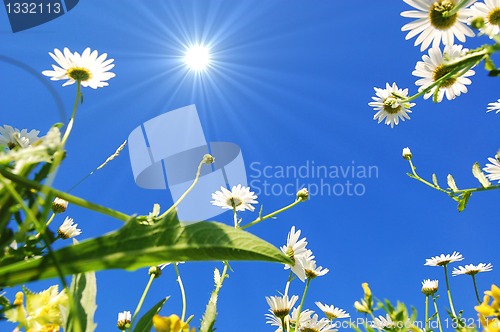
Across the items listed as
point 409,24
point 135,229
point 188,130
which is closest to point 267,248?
point 135,229

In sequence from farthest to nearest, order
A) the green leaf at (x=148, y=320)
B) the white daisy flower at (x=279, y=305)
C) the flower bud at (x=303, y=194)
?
the flower bud at (x=303, y=194) → the white daisy flower at (x=279, y=305) → the green leaf at (x=148, y=320)

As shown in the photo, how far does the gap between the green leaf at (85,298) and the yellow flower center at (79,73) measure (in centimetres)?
49

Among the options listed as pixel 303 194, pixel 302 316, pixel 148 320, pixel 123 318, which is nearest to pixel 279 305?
pixel 302 316

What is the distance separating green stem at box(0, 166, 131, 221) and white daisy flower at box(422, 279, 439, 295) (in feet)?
4.23

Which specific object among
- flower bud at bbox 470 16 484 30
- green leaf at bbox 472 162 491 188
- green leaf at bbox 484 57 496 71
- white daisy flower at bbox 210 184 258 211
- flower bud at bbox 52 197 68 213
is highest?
white daisy flower at bbox 210 184 258 211

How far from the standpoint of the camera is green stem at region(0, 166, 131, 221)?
36 cm

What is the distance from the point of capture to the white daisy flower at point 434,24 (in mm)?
875

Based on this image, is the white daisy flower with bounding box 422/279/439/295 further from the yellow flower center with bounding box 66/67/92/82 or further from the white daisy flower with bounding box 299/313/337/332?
the yellow flower center with bounding box 66/67/92/82

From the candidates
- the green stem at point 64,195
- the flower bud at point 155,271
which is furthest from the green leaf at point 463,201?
the green stem at point 64,195

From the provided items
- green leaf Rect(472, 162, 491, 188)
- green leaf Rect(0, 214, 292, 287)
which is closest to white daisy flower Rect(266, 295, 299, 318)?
green leaf Rect(472, 162, 491, 188)

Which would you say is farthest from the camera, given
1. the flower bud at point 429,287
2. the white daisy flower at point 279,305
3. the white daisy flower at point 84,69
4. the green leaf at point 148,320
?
the flower bud at point 429,287

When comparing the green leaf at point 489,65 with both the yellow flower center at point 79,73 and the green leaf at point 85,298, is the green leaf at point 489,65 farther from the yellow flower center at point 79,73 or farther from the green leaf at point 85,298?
the yellow flower center at point 79,73

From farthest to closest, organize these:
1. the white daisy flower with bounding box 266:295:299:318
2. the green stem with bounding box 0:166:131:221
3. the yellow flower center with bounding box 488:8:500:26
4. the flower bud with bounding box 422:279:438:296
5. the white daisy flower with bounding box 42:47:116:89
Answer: the flower bud with bounding box 422:279:438:296 < the white daisy flower with bounding box 266:295:299:318 < the white daisy flower with bounding box 42:47:116:89 < the yellow flower center with bounding box 488:8:500:26 < the green stem with bounding box 0:166:131:221

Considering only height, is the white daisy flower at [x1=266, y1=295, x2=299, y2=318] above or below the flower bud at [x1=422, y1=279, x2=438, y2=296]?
below
